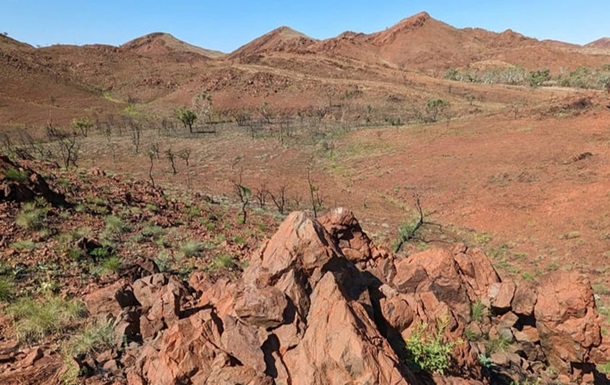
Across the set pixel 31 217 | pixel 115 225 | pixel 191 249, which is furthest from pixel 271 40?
pixel 31 217

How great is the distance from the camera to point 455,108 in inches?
2425

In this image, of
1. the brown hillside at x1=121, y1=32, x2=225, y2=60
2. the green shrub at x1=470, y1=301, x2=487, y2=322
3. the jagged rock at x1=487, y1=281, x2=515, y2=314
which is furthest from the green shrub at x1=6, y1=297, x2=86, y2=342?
the brown hillside at x1=121, y1=32, x2=225, y2=60

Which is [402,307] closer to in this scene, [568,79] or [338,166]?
[338,166]

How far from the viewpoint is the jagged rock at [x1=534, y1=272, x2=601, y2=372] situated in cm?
744

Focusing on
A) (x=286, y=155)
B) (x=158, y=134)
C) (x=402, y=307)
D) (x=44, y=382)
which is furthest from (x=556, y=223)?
(x=158, y=134)

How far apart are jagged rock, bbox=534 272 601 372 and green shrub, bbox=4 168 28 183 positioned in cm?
1354

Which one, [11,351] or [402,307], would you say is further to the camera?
Answer: [402,307]

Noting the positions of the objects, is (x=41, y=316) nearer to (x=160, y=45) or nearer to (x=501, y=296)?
(x=501, y=296)

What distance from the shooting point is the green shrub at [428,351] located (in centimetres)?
485

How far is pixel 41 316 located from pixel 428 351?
18.0 feet

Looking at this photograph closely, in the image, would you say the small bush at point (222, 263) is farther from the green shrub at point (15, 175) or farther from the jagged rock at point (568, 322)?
the jagged rock at point (568, 322)

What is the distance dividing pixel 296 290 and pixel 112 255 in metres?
6.62

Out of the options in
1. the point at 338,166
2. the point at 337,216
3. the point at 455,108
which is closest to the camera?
the point at 337,216

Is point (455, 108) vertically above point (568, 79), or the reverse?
point (568, 79)
